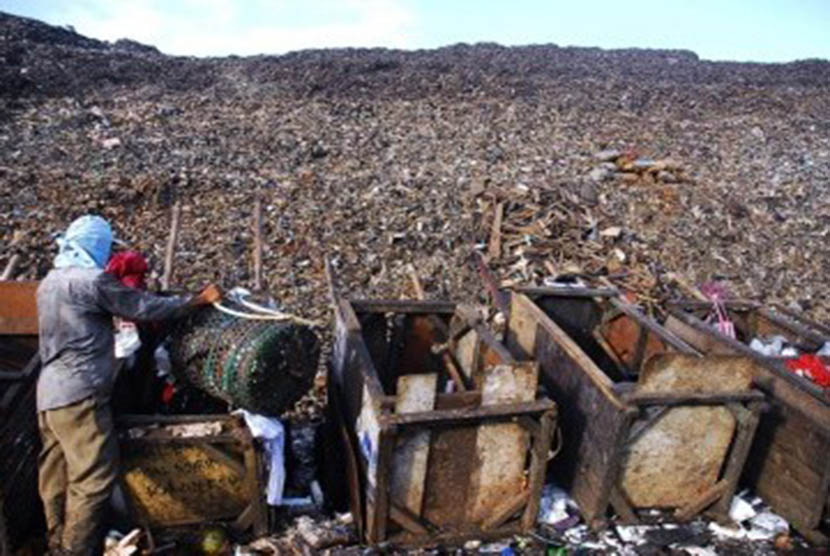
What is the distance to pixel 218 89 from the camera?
18109mm

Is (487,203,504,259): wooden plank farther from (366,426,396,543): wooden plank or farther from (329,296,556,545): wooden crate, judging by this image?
(366,426,396,543): wooden plank

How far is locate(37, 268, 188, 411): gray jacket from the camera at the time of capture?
12.1 feet

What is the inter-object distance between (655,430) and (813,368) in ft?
4.98

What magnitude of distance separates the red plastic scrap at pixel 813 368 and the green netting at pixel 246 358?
3.49 meters

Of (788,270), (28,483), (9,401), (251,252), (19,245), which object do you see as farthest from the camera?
(788,270)

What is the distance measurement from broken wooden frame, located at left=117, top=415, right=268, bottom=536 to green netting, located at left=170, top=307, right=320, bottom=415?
24 cm

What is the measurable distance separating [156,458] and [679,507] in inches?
135

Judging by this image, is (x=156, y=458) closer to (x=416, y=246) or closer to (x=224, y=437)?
(x=224, y=437)

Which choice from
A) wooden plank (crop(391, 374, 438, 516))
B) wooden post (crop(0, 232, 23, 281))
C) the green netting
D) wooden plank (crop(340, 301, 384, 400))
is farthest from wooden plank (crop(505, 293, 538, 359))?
wooden post (crop(0, 232, 23, 281))

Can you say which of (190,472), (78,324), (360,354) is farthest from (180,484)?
(360,354)

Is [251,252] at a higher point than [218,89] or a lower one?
lower

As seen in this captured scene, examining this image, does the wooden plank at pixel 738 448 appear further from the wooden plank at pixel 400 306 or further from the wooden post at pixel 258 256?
the wooden post at pixel 258 256

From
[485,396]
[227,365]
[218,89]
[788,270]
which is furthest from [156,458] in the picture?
[218,89]

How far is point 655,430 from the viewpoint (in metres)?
4.29
